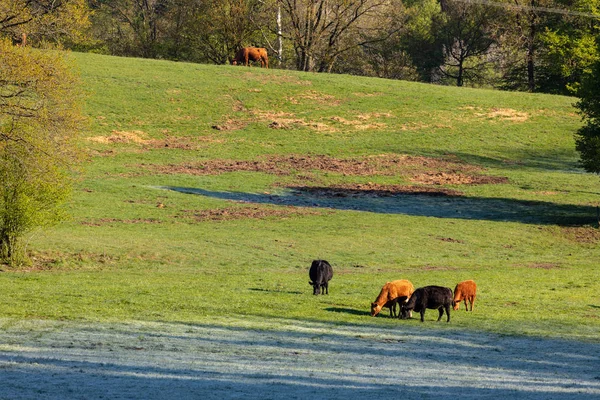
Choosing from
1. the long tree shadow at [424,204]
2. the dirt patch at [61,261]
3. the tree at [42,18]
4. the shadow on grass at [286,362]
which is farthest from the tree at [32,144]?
the long tree shadow at [424,204]

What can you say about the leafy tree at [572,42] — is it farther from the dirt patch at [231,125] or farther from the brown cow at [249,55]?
the dirt patch at [231,125]

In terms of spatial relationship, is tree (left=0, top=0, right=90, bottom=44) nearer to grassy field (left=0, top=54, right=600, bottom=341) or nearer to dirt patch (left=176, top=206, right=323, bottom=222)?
grassy field (left=0, top=54, right=600, bottom=341)

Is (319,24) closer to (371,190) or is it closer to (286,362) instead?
(371,190)

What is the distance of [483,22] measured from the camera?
97875 millimetres

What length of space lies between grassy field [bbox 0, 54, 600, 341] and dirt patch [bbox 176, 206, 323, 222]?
0.15 m

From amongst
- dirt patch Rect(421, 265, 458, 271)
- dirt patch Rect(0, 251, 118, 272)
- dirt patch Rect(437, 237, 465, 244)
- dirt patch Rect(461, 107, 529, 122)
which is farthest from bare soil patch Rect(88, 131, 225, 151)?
dirt patch Rect(421, 265, 458, 271)

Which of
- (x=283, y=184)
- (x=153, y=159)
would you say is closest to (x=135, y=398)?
(x=283, y=184)

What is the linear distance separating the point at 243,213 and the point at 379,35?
204 ft

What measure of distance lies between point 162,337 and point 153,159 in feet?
124

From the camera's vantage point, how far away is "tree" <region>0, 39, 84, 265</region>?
3003cm

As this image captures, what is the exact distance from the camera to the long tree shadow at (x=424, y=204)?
46.8 metres

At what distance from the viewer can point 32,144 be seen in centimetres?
3020

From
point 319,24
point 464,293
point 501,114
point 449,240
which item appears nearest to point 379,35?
point 319,24

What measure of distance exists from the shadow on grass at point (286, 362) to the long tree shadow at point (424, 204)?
25802 mm
